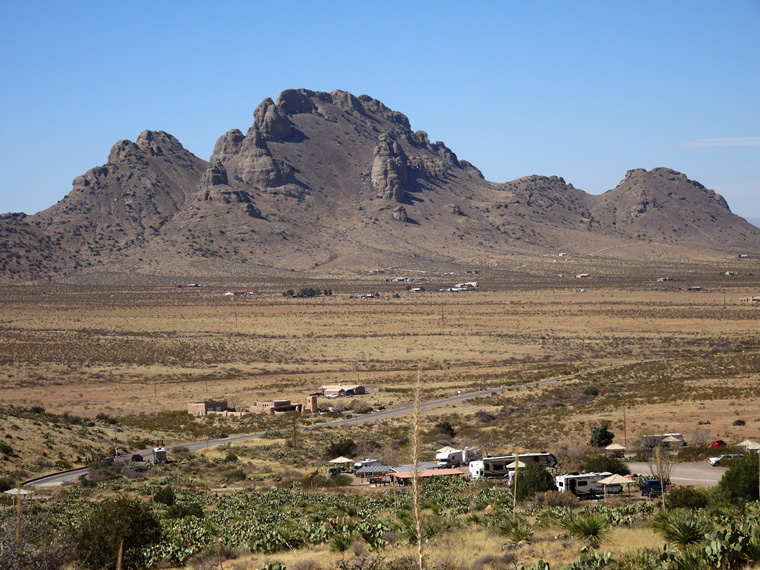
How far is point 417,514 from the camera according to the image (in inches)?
371

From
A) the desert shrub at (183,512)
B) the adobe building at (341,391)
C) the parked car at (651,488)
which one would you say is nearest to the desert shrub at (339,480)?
the desert shrub at (183,512)

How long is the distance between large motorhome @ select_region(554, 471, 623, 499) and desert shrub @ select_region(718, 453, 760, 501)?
184 inches

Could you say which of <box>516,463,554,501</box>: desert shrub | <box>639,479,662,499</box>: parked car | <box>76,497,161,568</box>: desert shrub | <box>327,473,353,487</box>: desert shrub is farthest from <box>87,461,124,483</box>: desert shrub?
<box>639,479,662,499</box>: parked car

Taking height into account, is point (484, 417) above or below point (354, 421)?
above

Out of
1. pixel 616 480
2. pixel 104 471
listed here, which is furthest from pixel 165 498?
pixel 616 480

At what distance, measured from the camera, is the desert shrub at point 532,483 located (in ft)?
94.1

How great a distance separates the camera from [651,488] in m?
28.2

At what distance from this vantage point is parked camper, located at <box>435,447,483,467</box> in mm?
37875

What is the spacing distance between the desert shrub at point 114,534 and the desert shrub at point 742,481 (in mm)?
15082

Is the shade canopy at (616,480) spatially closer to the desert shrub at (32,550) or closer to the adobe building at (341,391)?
the desert shrub at (32,550)

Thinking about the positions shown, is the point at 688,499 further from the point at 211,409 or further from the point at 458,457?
the point at 211,409

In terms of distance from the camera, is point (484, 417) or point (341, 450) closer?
point (341, 450)

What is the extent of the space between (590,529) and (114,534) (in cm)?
965

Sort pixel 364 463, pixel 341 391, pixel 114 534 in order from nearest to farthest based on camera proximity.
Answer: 1. pixel 114 534
2. pixel 364 463
3. pixel 341 391
